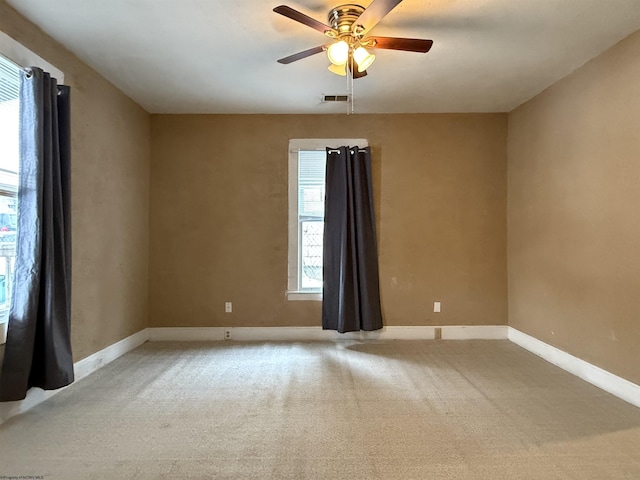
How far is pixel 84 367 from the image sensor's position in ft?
9.82

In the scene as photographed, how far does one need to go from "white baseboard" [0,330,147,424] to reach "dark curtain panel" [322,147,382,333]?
1.97 m

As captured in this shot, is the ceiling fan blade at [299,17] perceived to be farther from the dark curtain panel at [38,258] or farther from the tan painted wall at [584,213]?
the tan painted wall at [584,213]

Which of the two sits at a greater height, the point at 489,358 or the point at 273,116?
the point at 273,116

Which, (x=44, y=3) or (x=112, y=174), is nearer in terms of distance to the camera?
(x=44, y=3)

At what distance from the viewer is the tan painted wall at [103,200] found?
2.88 metres

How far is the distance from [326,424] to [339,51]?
2262mm

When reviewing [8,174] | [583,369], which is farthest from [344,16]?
[583,369]

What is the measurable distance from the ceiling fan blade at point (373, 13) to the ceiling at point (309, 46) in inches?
7.7

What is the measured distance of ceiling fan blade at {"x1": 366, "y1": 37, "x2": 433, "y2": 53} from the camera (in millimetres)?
2172

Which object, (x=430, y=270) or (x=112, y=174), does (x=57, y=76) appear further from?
(x=430, y=270)

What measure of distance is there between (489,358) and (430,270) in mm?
1094

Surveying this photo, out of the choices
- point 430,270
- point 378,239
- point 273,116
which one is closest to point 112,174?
point 273,116

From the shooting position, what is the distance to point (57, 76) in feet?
8.82

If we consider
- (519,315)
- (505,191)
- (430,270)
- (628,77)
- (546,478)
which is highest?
(628,77)
